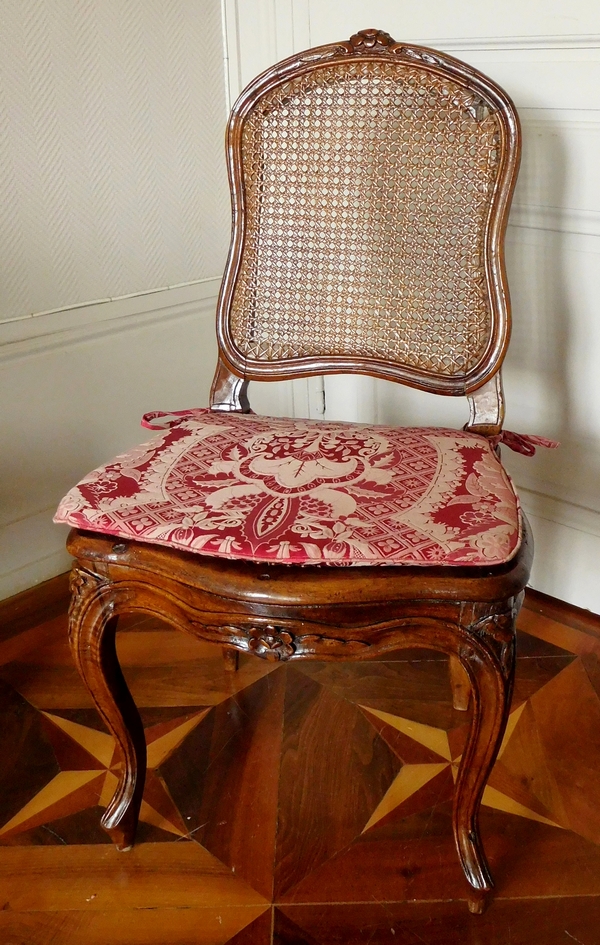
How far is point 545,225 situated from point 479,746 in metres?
0.89

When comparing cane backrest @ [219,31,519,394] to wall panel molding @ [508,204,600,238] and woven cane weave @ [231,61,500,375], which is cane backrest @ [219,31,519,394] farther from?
wall panel molding @ [508,204,600,238]

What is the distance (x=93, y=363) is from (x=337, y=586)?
3.27 ft

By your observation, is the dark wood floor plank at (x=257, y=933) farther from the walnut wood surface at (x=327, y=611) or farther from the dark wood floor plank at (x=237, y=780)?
the walnut wood surface at (x=327, y=611)

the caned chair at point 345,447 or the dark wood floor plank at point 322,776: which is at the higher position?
the caned chair at point 345,447

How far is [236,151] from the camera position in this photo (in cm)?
122

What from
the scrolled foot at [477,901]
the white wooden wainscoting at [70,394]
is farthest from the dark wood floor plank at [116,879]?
the white wooden wainscoting at [70,394]

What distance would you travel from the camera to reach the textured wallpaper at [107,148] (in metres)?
1.46

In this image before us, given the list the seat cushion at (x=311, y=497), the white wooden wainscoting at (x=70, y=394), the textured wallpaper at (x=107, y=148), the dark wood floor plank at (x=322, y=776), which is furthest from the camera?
the white wooden wainscoting at (x=70, y=394)

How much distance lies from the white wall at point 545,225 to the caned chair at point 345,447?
25cm

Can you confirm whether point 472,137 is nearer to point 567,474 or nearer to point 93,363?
point 567,474

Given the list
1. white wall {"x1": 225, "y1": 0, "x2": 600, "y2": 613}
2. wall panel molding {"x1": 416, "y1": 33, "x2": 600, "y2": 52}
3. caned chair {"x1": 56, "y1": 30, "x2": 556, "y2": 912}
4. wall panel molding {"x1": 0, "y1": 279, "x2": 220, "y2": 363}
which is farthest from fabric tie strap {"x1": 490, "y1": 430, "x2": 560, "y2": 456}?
wall panel molding {"x1": 0, "y1": 279, "x2": 220, "y2": 363}

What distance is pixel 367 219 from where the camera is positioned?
123 cm

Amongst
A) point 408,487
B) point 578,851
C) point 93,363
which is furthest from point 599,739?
point 93,363

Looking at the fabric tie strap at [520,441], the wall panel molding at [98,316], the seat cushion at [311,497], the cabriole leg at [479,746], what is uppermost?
the wall panel molding at [98,316]
